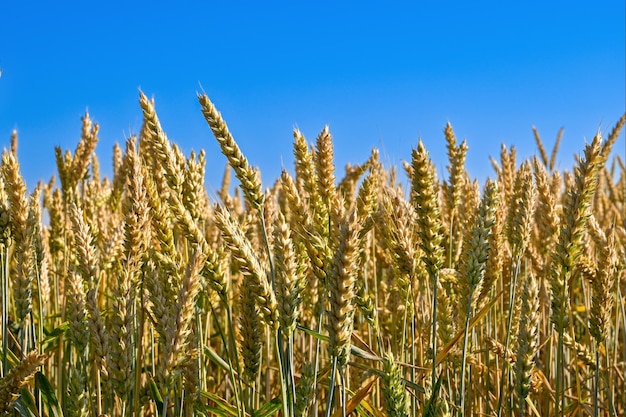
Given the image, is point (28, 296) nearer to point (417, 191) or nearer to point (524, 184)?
point (417, 191)

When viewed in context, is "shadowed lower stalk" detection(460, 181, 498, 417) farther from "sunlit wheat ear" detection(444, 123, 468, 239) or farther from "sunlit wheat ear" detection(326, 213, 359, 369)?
"sunlit wheat ear" detection(444, 123, 468, 239)

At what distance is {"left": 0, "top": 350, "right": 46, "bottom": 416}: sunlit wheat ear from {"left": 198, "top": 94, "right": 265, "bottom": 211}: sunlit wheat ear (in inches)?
25.4

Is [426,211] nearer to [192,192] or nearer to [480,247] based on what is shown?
[480,247]

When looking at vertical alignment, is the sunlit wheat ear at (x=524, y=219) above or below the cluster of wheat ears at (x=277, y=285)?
above

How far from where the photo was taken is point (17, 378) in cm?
152

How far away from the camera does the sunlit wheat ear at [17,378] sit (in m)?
1.50

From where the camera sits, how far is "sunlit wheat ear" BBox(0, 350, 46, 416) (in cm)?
150

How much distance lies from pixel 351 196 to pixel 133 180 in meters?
1.85

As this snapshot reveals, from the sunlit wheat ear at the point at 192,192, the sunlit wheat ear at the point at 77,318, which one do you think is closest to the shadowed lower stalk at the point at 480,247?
the sunlit wheat ear at the point at 192,192

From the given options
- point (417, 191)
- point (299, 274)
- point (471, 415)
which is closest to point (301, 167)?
point (417, 191)

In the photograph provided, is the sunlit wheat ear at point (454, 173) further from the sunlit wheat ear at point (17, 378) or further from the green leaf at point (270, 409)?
the sunlit wheat ear at point (17, 378)

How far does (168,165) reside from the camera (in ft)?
6.00

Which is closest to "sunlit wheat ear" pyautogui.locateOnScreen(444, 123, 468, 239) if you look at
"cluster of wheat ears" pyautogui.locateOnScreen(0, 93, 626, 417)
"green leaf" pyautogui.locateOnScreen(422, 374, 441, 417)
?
"cluster of wheat ears" pyautogui.locateOnScreen(0, 93, 626, 417)

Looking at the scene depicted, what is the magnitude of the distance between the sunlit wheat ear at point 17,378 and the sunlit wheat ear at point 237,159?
645mm
